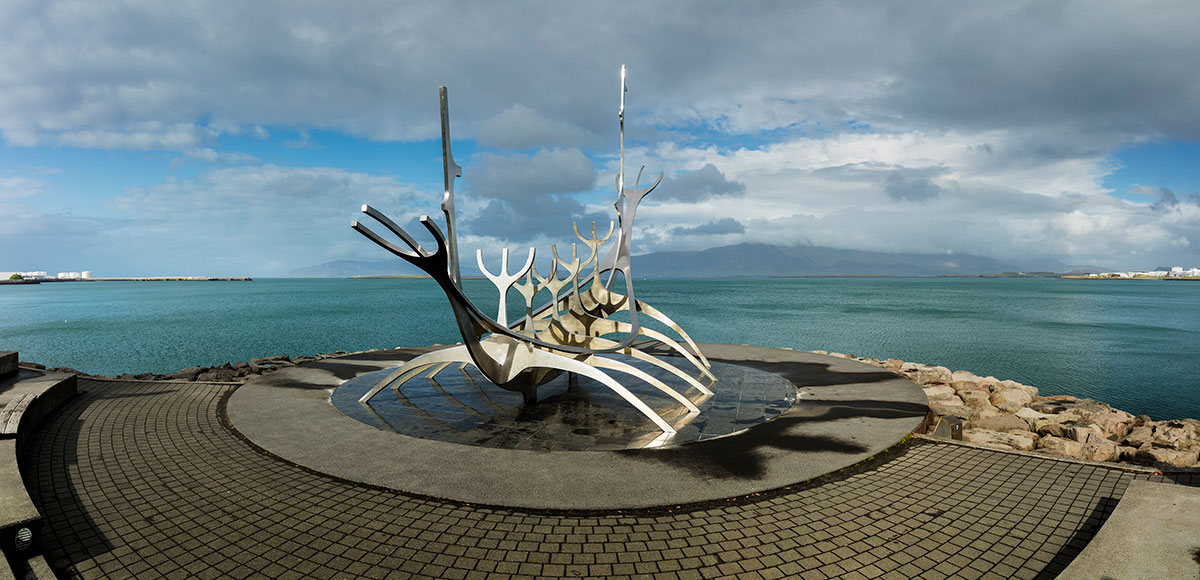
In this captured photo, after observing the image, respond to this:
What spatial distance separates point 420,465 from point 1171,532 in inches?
331

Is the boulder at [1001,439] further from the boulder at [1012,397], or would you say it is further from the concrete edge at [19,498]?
the concrete edge at [19,498]

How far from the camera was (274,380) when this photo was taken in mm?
13750

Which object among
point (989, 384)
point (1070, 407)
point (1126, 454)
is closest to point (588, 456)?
point (1126, 454)

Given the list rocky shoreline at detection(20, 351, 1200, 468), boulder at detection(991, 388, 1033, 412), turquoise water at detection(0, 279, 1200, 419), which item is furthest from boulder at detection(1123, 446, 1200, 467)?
turquoise water at detection(0, 279, 1200, 419)

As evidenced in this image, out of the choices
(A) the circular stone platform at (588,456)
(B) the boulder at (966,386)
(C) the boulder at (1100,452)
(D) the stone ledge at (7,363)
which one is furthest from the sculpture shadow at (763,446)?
(D) the stone ledge at (7,363)

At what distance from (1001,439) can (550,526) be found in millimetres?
9378

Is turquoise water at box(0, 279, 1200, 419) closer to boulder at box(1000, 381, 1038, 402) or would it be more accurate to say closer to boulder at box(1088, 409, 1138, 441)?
boulder at box(1000, 381, 1038, 402)

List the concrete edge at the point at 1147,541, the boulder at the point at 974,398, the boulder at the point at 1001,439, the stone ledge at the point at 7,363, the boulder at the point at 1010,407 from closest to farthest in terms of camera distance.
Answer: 1. the concrete edge at the point at 1147,541
2. the boulder at the point at 1001,439
3. the stone ledge at the point at 7,363
4. the boulder at the point at 1010,407
5. the boulder at the point at 974,398

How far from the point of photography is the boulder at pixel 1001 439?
10234 millimetres

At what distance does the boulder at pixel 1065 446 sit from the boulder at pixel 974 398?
3547 mm

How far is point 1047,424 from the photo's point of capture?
12.1 meters

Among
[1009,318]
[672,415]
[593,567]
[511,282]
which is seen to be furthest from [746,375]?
[1009,318]

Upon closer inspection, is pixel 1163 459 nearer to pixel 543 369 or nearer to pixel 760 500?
pixel 760 500

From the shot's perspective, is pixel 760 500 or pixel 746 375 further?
pixel 746 375
